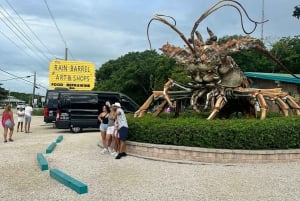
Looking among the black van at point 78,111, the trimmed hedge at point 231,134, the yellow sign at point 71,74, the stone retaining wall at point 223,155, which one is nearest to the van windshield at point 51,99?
the black van at point 78,111

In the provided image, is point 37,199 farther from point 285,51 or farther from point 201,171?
point 285,51

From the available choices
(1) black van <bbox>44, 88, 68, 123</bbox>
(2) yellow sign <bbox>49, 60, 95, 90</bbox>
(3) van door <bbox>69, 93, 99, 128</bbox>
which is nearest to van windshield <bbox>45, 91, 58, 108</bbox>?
(1) black van <bbox>44, 88, 68, 123</bbox>

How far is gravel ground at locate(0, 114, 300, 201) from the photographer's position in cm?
630

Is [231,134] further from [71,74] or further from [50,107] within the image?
[71,74]

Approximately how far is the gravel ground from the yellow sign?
2578 cm

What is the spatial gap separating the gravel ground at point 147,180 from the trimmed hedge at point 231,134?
0.61 meters

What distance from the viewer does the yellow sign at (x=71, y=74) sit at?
117 ft

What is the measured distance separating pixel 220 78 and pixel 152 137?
3.06m

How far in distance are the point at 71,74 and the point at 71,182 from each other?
99.1 feet

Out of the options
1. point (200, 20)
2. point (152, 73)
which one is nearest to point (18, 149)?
point (200, 20)

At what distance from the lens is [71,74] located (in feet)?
118

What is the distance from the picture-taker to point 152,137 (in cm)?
1022

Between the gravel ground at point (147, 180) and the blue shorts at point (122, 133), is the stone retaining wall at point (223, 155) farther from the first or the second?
the blue shorts at point (122, 133)

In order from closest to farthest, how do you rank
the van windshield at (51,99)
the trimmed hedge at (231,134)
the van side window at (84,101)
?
the trimmed hedge at (231,134), the van side window at (84,101), the van windshield at (51,99)
